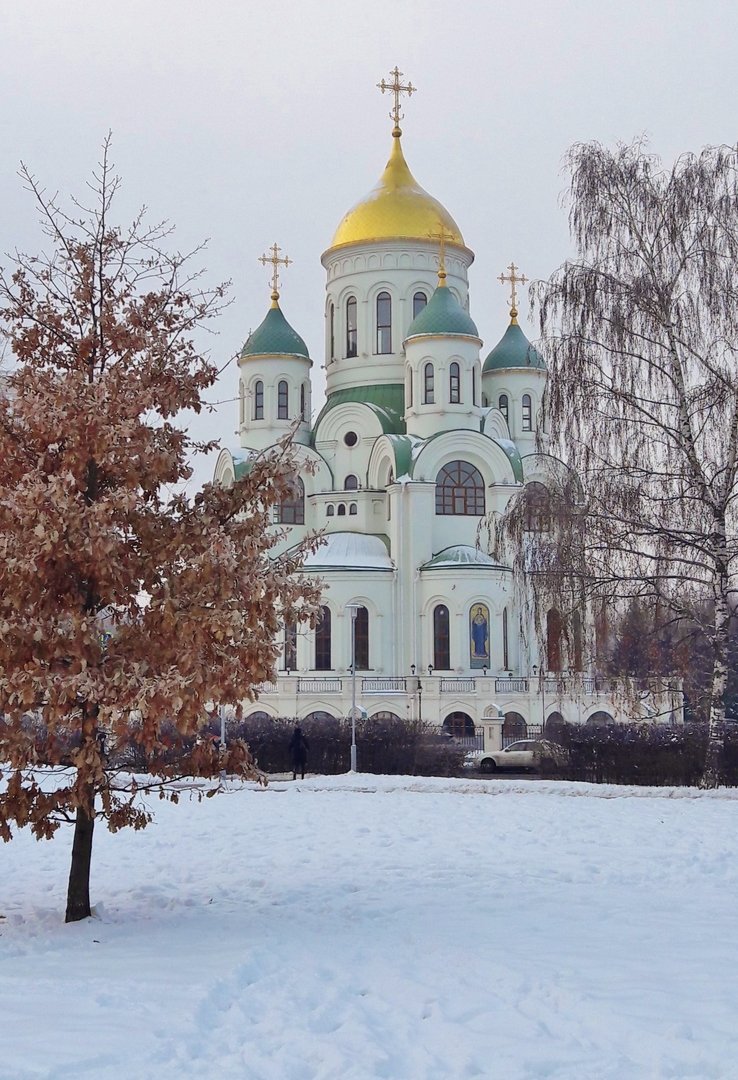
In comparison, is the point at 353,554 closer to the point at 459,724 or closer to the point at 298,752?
Answer: the point at 459,724

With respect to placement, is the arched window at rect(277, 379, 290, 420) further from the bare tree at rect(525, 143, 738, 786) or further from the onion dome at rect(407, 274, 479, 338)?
the bare tree at rect(525, 143, 738, 786)

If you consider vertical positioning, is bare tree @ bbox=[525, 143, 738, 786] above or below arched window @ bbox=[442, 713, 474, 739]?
above

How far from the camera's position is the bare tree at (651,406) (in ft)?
56.6

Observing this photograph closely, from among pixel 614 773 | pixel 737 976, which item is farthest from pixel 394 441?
pixel 737 976

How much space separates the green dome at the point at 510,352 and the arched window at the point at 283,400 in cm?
741

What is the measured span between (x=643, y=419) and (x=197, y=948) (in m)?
12.1

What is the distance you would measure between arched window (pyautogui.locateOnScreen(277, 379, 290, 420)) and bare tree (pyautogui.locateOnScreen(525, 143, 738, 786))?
27.5 meters

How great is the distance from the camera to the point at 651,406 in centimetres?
1769

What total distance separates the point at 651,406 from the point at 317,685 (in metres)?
21.3

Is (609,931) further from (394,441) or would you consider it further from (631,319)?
(394,441)

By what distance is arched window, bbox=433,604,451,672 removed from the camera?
38812mm

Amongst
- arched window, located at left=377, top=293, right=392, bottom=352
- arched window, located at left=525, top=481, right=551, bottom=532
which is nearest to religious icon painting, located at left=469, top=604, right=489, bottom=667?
arched window, located at left=377, top=293, right=392, bottom=352

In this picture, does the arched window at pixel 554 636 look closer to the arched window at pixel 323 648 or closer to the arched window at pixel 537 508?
the arched window at pixel 537 508

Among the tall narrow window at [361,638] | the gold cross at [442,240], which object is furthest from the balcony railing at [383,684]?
the gold cross at [442,240]
